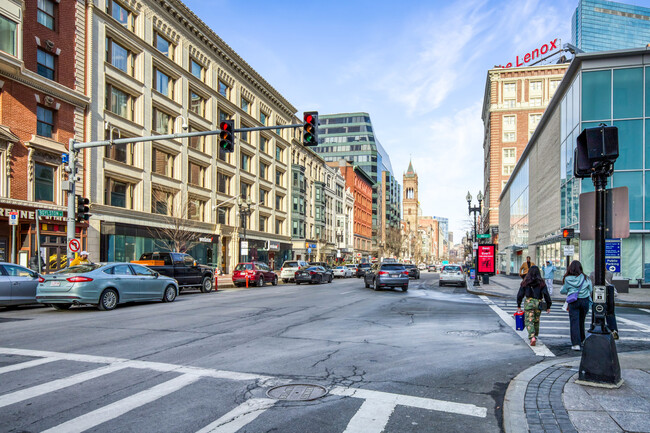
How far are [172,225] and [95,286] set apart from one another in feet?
76.0

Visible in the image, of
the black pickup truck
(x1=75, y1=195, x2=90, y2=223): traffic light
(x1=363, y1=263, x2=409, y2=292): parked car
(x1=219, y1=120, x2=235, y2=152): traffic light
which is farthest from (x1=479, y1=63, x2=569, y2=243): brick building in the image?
(x1=75, y1=195, x2=90, y2=223): traffic light

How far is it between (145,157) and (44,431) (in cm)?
3368

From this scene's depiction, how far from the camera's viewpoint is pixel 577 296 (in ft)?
30.2

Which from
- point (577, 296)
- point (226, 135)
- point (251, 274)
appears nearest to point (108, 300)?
point (226, 135)

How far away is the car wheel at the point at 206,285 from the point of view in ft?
82.2

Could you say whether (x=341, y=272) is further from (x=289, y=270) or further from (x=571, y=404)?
(x=571, y=404)

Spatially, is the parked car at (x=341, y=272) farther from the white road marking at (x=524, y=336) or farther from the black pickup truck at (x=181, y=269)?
the white road marking at (x=524, y=336)

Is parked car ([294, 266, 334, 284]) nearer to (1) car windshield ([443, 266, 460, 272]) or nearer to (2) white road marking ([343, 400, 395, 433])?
(1) car windshield ([443, 266, 460, 272])

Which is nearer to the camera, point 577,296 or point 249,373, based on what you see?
point 249,373

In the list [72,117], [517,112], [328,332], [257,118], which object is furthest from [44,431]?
[517,112]

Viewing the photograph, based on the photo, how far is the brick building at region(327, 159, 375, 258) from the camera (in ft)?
327

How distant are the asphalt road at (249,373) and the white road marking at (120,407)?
0.02 metres

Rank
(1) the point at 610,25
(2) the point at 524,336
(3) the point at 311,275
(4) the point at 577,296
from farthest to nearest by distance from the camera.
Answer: (1) the point at 610,25
(3) the point at 311,275
(2) the point at 524,336
(4) the point at 577,296

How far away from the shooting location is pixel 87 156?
99.9 ft
